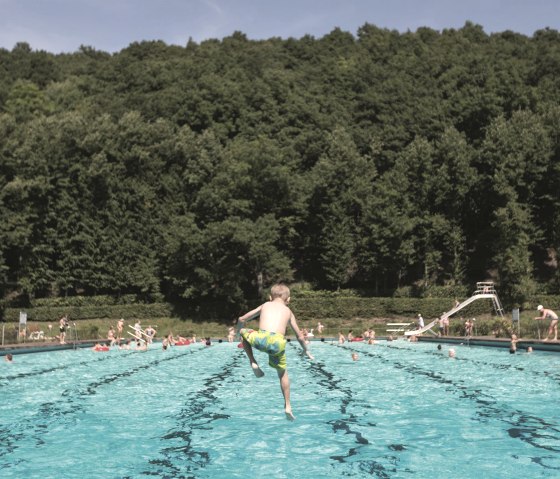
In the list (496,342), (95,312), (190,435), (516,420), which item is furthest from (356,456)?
(95,312)

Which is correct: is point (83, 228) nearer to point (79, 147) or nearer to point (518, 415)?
point (79, 147)

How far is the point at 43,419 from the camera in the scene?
12430mm

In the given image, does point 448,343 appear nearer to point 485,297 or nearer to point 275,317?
point 485,297

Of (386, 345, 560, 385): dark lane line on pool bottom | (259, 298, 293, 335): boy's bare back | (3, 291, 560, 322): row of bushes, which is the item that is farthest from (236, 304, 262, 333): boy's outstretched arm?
(3, 291, 560, 322): row of bushes

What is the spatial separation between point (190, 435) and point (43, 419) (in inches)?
145

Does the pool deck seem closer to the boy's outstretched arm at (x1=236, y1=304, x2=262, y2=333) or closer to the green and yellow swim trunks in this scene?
the green and yellow swim trunks

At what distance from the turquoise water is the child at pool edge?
4.12 ft

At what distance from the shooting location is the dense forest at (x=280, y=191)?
174ft

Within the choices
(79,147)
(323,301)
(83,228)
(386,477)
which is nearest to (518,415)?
(386,477)

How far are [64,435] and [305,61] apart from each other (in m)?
89.4

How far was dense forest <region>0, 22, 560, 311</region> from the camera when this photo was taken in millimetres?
53094

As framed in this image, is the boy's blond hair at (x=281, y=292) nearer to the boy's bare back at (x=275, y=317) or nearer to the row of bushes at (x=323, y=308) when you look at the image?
the boy's bare back at (x=275, y=317)

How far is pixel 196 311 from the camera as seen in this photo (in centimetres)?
5244

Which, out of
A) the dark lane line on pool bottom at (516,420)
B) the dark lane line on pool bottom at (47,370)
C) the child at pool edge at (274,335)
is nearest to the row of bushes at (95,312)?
the dark lane line on pool bottom at (47,370)
